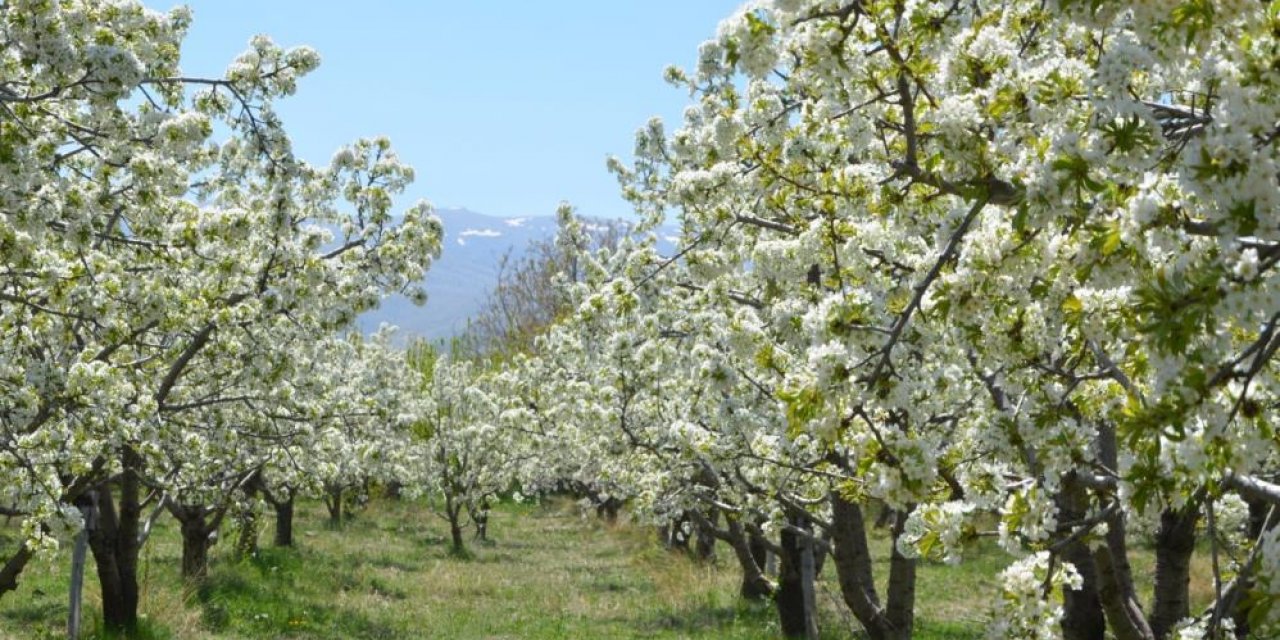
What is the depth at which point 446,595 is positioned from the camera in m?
20.5

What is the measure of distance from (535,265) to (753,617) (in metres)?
44.1

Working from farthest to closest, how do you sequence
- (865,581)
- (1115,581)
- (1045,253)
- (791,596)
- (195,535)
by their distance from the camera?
1. (195,535)
2. (791,596)
3. (865,581)
4. (1115,581)
5. (1045,253)

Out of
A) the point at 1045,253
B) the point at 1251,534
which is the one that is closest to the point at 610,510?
the point at 1251,534

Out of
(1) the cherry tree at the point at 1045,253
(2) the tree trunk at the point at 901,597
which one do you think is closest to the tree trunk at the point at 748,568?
(2) the tree trunk at the point at 901,597

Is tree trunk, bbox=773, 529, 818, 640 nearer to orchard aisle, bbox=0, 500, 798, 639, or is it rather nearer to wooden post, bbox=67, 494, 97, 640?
orchard aisle, bbox=0, 500, 798, 639

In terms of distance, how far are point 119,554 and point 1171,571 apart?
40.0 feet

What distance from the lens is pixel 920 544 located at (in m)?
4.41

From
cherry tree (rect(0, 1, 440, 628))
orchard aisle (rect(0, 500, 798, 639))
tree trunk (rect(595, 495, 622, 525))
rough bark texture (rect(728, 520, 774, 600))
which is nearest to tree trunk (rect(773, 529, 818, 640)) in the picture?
rough bark texture (rect(728, 520, 774, 600))

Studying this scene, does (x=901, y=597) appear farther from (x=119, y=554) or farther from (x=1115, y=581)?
(x=119, y=554)

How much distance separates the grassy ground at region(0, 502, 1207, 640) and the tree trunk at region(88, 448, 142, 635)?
1.05 ft

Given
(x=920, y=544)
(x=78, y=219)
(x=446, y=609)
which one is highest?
(x=78, y=219)

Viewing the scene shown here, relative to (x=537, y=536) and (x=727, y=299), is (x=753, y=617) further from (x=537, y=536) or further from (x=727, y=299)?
Answer: (x=537, y=536)

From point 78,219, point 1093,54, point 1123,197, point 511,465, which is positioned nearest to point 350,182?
point 78,219

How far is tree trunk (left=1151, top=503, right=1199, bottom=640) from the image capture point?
7.21 meters
